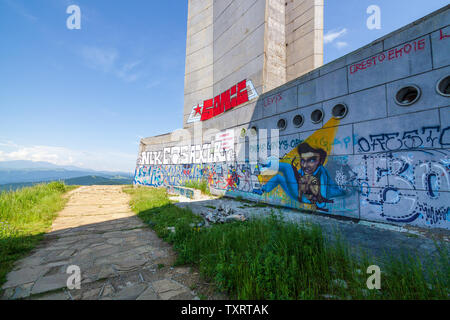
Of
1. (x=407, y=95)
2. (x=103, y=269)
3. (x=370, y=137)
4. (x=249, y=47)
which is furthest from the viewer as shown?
(x=249, y=47)

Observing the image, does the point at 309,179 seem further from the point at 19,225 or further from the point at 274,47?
the point at 19,225

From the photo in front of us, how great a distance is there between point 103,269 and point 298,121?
24.6 ft

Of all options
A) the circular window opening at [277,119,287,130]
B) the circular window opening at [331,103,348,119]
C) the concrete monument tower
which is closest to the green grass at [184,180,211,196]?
the concrete monument tower

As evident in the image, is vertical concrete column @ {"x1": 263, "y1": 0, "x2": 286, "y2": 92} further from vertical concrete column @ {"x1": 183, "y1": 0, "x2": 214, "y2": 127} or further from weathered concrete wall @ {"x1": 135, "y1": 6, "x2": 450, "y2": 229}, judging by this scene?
vertical concrete column @ {"x1": 183, "y1": 0, "x2": 214, "y2": 127}

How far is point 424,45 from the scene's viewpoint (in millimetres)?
4746

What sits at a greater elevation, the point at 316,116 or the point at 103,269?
the point at 316,116

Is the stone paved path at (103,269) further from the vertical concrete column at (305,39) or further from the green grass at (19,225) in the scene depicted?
the vertical concrete column at (305,39)

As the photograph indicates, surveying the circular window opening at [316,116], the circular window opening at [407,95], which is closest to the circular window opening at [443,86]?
the circular window opening at [407,95]

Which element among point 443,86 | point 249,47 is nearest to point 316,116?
point 443,86

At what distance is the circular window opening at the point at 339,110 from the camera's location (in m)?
6.23

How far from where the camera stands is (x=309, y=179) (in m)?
7.05
